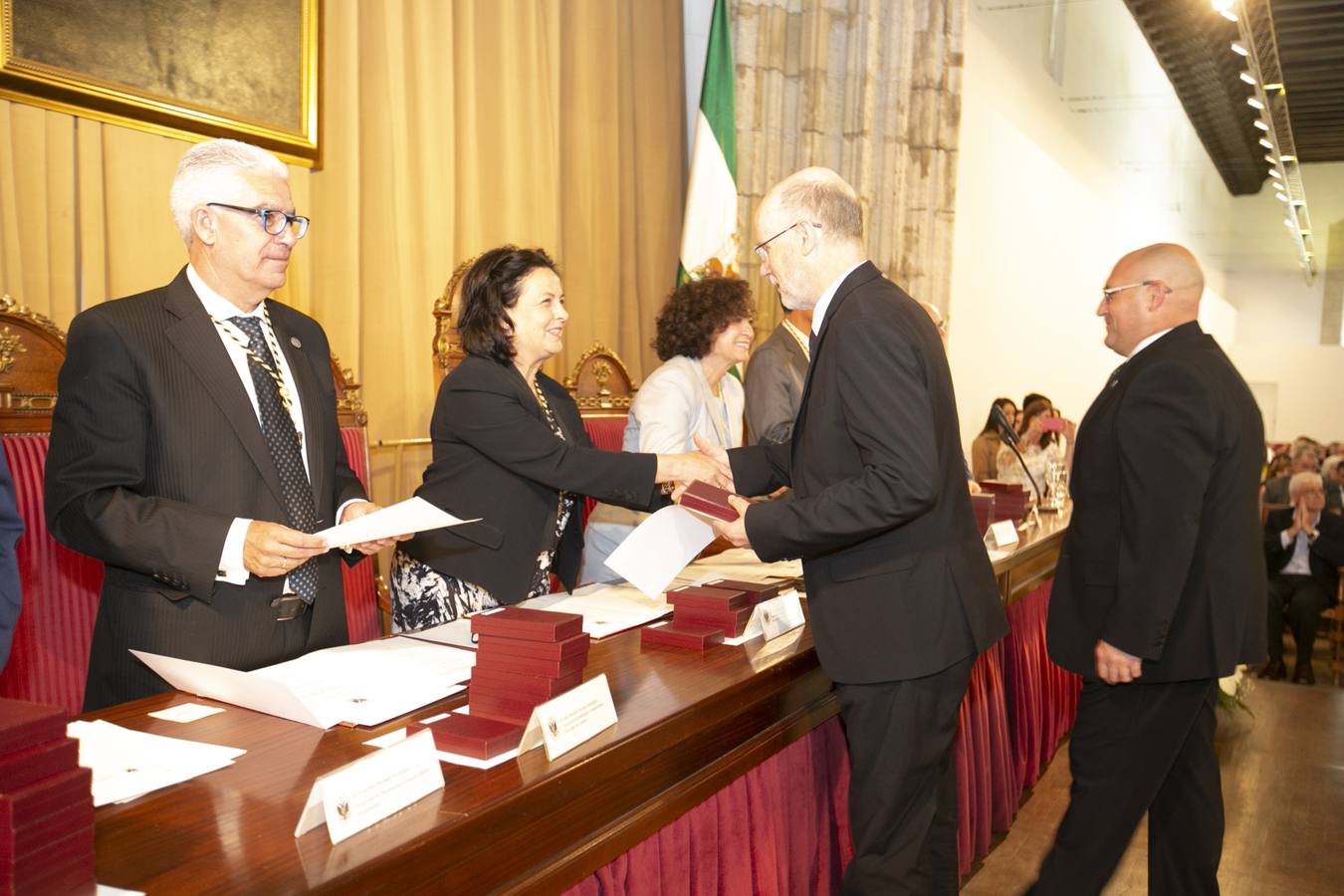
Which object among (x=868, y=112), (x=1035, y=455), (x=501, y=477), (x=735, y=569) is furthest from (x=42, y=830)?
(x=868, y=112)

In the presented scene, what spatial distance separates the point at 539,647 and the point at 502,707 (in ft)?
0.33

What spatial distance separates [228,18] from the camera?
3.26 m

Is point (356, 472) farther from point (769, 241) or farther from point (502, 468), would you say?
point (769, 241)

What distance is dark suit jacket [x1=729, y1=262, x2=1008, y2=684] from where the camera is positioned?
1.64 m

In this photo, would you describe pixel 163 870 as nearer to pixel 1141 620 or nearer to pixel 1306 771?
pixel 1141 620

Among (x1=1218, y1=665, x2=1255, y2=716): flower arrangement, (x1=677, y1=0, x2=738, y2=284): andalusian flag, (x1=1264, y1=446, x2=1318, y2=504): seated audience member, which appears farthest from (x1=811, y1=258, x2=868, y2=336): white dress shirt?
(x1=1264, y1=446, x2=1318, y2=504): seated audience member

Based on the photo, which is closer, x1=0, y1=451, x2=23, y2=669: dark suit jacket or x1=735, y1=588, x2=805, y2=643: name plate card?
x1=0, y1=451, x2=23, y2=669: dark suit jacket

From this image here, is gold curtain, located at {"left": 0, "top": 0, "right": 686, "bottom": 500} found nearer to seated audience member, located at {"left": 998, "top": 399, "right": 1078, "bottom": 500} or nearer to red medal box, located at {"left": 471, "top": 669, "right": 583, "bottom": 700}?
seated audience member, located at {"left": 998, "top": 399, "right": 1078, "bottom": 500}

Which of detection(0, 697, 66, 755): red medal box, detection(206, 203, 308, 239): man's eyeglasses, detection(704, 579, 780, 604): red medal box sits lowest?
detection(704, 579, 780, 604): red medal box

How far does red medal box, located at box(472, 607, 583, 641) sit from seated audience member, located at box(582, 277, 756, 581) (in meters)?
1.58

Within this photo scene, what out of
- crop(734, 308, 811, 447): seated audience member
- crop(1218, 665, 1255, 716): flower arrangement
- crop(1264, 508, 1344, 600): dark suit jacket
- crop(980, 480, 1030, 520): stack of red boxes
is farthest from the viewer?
crop(1264, 508, 1344, 600): dark suit jacket

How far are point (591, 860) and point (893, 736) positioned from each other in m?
0.59

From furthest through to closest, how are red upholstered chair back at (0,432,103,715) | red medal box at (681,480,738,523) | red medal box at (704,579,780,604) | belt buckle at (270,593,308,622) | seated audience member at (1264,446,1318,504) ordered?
seated audience member at (1264,446,1318,504), red upholstered chair back at (0,432,103,715), red medal box at (704,579,780,604), red medal box at (681,480,738,523), belt buckle at (270,593,308,622)

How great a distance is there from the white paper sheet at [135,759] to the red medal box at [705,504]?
0.84 metres
